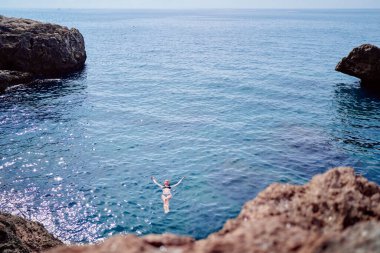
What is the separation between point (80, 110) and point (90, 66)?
29.6m

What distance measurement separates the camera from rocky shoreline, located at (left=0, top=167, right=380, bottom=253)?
4.82m

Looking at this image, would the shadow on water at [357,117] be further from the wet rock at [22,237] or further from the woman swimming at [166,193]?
the wet rock at [22,237]

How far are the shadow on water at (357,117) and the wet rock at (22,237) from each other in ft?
84.0

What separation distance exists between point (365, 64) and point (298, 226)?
47276mm

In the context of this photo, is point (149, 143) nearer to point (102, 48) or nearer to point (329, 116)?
point (329, 116)

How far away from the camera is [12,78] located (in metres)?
49.2

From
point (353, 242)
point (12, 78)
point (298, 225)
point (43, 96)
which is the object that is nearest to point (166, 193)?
point (298, 225)

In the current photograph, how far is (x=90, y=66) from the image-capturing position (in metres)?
68.2

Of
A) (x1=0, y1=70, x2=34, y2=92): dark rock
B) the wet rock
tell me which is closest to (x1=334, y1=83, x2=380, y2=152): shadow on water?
the wet rock

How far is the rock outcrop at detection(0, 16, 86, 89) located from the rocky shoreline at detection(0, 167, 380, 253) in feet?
161

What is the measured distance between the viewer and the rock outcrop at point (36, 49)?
52031 millimetres

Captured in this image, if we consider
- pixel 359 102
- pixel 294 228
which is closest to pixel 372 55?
pixel 359 102

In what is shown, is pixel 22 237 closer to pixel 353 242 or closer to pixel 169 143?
pixel 353 242

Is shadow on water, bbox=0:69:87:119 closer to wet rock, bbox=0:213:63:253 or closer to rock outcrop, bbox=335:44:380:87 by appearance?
wet rock, bbox=0:213:63:253
